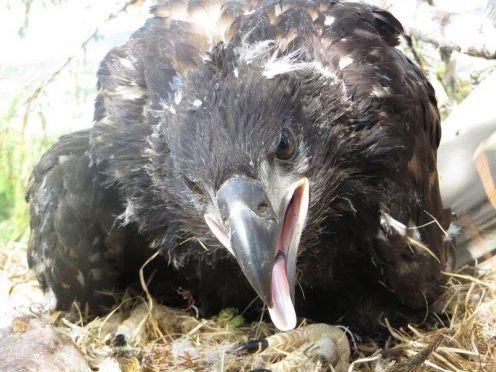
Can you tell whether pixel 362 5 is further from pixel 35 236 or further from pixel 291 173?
pixel 35 236

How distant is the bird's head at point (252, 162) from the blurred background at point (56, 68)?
1882 millimetres

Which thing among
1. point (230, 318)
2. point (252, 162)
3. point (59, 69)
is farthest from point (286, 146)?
point (59, 69)

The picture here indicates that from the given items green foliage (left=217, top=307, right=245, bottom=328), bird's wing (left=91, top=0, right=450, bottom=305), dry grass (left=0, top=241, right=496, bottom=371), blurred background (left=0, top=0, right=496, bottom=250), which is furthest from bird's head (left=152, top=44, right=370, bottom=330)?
blurred background (left=0, top=0, right=496, bottom=250)

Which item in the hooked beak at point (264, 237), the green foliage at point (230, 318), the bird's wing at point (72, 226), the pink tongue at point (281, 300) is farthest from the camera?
the green foliage at point (230, 318)

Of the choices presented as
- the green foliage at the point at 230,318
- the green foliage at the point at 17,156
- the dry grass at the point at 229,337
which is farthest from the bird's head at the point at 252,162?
the green foliage at the point at 17,156

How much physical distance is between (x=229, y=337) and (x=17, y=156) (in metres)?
2.49

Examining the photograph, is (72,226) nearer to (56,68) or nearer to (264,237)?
(264,237)

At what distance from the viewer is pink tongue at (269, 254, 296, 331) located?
2135 millimetres

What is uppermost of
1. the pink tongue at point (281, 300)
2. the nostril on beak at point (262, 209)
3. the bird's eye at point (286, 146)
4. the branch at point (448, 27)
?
the branch at point (448, 27)

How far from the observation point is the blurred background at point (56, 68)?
457 cm

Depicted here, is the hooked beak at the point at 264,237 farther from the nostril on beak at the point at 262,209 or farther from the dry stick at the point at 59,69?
the dry stick at the point at 59,69

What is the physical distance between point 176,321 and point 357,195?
1316 millimetres

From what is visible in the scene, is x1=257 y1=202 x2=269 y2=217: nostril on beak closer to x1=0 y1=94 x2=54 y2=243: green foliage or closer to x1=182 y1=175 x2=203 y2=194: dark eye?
x1=182 y1=175 x2=203 y2=194: dark eye

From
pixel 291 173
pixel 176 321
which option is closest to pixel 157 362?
pixel 176 321
